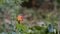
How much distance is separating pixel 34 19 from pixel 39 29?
2086 mm

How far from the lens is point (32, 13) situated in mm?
5734

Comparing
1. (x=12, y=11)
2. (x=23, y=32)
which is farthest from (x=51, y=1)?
(x=23, y=32)

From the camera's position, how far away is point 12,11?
348 centimetres

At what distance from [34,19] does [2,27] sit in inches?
81.6

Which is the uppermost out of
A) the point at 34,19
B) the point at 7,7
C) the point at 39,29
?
the point at 7,7

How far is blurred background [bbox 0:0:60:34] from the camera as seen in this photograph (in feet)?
10.7

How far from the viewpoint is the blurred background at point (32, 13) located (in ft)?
10.7

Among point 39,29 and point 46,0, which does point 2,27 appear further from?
point 46,0

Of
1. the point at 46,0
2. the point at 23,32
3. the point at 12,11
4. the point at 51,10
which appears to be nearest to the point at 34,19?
the point at 51,10

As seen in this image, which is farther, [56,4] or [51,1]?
[51,1]

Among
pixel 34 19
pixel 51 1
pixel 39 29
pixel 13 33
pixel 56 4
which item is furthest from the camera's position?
pixel 51 1

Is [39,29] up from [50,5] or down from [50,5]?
up

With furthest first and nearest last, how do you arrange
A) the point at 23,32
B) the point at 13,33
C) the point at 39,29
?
the point at 39,29 → the point at 23,32 → the point at 13,33

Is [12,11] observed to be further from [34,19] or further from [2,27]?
[34,19]
